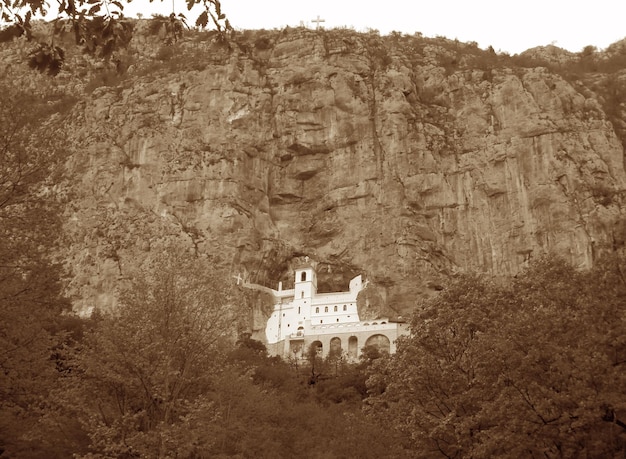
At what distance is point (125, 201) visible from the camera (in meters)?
80.1

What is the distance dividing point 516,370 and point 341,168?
2655 inches

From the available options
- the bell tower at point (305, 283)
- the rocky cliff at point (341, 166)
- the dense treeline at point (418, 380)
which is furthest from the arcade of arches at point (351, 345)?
the dense treeline at point (418, 380)

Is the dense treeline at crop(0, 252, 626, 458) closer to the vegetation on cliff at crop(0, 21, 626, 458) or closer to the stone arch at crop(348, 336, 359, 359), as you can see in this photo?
the vegetation on cliff at crop(0, 21, 626, 458)

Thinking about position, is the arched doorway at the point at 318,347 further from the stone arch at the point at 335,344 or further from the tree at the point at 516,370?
the tree at the point at 516,370

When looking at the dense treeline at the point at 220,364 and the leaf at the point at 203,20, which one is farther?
the dense treeline at the point at 220,364

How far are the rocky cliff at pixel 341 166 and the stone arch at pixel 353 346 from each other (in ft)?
19.5

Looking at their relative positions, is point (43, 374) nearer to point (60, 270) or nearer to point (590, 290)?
point (60, 270)

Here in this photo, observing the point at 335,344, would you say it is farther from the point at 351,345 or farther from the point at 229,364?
the point at 229,364

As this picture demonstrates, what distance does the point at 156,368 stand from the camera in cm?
2216

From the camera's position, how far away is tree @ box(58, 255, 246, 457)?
20828 millimetres

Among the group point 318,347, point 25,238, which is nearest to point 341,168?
point 318,347

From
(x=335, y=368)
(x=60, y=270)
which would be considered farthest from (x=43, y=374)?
(x=335, y=368)

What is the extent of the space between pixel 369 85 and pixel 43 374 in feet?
248

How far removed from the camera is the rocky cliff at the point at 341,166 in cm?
7688
